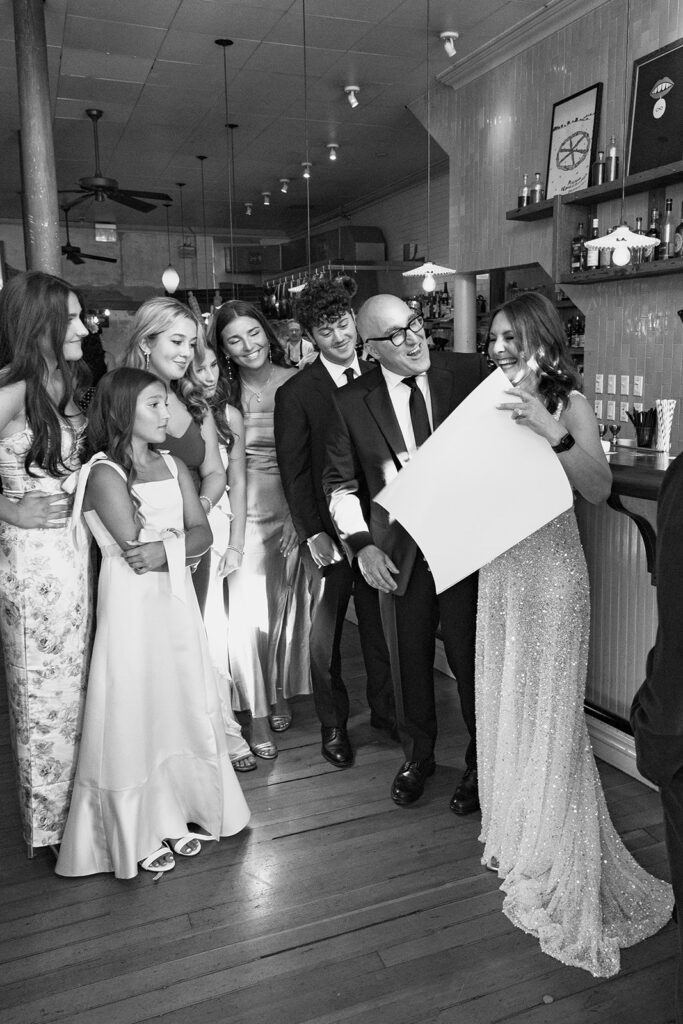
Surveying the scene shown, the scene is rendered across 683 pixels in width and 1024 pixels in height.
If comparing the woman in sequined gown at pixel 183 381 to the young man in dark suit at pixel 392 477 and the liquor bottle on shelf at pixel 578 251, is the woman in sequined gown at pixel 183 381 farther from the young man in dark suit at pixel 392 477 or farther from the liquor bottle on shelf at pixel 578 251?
the liquor bottle on shelf at pixel 578 251

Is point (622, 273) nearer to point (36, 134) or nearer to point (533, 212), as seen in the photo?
point (533, 212)

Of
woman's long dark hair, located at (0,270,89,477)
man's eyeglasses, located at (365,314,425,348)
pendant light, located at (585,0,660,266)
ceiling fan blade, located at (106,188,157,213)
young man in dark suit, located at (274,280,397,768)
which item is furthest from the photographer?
ceiling fan blade, located at (106,188,157,213)

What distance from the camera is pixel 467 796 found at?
2.94m

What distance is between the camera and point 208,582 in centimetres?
333

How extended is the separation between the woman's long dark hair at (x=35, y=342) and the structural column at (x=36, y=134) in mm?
2748

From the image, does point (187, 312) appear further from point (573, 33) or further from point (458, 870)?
point (573, 33)

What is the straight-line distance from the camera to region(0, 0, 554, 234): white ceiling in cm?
613

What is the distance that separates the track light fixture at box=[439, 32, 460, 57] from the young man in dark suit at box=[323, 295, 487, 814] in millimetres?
4700

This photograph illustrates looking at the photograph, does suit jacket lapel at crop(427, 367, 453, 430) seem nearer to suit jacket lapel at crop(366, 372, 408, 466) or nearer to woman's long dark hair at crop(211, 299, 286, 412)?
suit jacket lapel at crop(366, 372, 408, 466)

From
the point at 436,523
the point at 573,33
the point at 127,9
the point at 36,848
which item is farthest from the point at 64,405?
the point at 573,33

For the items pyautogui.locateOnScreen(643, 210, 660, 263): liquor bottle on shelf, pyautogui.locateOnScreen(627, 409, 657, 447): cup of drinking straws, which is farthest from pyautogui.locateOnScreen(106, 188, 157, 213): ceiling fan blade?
pyautogui.locateOnScreen(627, 409, 657, 447): cup of drinking straws

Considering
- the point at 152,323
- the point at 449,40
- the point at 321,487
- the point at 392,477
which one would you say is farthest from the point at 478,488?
the point at 449,40

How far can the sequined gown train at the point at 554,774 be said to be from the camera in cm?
227

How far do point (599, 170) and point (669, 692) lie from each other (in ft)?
18.0
